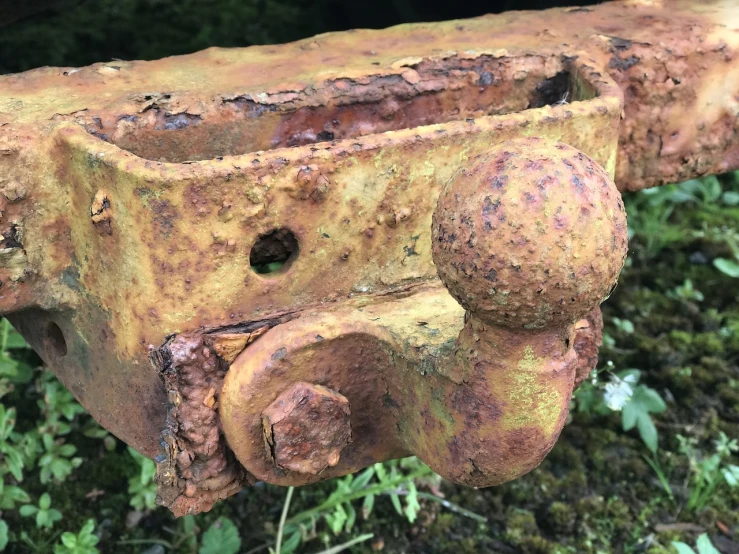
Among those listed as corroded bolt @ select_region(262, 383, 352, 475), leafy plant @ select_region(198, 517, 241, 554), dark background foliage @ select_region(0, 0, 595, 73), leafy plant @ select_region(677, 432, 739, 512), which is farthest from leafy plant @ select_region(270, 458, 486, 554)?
dark background foliage @ select_region(0, 0, 595, 73)

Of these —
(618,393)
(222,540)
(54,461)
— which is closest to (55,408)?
(54,461)

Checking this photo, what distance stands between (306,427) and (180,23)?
4.97 ft

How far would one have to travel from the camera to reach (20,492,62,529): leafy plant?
171 centimetres

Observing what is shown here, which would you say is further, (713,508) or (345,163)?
(713,508)

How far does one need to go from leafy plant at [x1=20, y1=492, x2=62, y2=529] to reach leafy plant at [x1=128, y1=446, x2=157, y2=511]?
16cm

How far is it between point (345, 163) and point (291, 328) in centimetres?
24

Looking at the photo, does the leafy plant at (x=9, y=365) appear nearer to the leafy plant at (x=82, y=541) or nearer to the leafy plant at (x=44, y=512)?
the leafy plant at (x=44, y=512)

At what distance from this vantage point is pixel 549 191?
829 mm

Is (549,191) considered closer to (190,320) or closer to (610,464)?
(190,320)

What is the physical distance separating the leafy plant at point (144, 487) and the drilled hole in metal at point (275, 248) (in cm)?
80

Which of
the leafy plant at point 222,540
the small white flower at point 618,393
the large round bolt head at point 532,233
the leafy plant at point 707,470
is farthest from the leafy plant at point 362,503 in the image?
the large round bolt head at point 532,233

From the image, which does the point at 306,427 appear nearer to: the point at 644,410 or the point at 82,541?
the point at 82,541

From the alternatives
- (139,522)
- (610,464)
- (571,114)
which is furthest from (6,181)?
(610,464)

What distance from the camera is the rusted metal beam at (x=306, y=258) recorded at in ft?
2.86
